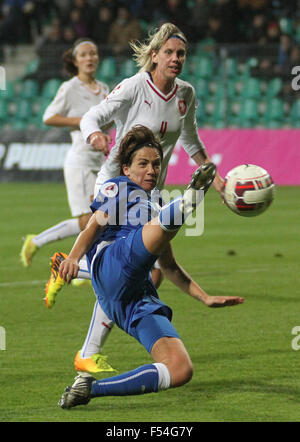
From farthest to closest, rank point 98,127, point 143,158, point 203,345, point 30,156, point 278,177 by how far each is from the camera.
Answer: point 30,156 → point 278,177 → point 203,345 → point 98,127 → point 143,158

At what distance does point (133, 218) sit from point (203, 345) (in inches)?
66.1

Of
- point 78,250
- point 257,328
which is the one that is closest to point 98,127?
point 78,250

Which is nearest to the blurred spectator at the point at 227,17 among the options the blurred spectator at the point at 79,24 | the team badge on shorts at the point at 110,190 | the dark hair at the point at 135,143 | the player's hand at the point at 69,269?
the blurred spectator at the point at 79,24

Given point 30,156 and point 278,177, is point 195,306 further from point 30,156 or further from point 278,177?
point 30,156

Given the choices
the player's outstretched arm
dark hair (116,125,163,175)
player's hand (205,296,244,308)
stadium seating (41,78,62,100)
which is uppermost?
dark hair (116,125,163,175)

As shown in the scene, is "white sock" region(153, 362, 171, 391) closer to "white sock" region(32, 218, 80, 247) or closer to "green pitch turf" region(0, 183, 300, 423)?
"green pitch turf" region(0, 183, 300, 423)

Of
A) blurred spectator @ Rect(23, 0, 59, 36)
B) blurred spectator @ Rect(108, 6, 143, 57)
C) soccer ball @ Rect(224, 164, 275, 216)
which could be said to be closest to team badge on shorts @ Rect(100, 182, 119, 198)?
soccer ball @ Rect(224, 164, 275, 216)

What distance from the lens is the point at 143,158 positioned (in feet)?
17.0

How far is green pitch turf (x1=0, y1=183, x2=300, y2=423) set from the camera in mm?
4961

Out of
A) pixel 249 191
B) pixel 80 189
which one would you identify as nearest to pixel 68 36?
pixel 80 189

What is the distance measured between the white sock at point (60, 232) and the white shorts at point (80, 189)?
11 centimetres

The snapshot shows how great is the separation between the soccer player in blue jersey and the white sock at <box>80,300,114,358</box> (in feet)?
1.63

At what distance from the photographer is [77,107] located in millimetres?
9641

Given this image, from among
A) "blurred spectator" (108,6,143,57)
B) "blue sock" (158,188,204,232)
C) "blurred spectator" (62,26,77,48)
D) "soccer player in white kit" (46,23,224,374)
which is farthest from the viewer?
"blurred spectator" (108,6,143,57)
